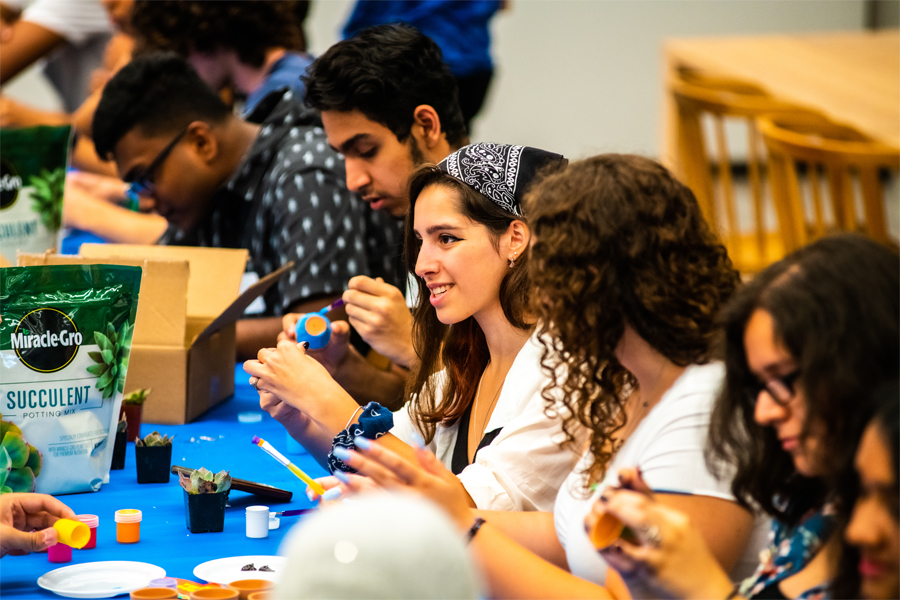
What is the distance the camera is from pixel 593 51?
7.08m

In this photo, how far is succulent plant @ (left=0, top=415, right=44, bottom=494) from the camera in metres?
1.44

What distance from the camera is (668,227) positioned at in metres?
1.17

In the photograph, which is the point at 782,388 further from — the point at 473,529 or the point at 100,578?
the point at 100,578

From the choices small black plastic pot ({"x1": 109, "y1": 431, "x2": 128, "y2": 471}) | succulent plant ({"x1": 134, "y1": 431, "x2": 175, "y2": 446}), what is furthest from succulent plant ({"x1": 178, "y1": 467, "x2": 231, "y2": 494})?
small black plastic pot ({"x1": 109, "y1": 431, "x2": 128, "y2": 471})

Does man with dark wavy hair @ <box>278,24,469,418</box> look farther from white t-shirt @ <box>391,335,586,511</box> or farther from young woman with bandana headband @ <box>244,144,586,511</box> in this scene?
white t-shirt @ <box>391,335,586,511</box>

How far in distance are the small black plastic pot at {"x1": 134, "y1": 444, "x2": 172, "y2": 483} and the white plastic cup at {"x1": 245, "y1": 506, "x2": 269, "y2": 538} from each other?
33 centimetres

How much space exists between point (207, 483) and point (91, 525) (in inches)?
6.6

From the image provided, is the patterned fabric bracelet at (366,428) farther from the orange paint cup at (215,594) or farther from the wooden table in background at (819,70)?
the wooden table in background at (819,70)

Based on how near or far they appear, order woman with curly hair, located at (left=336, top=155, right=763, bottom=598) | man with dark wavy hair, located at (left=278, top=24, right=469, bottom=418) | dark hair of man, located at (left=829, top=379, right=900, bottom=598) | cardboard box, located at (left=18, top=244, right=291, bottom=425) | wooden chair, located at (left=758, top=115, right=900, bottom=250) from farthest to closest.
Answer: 1. wooden chair, located at (left=758, top=115, right=900, bottom=250)
2. man with dark wavy hair, located at (left=278, top=24, right=469, bottom=418)
3. cardboard box, located at (left=18, top=244, right=291, bottom=425)
4. woman with curly hair, located at (left=336, top=155, right=763, bottom=598)
5. dark hair of man, located at (left=829, top=379, right=900, bottom=598)

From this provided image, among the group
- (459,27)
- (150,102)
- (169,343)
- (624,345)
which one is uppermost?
(459,27)

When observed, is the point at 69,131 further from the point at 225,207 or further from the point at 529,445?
the point at 529,445

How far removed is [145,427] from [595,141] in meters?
5.64

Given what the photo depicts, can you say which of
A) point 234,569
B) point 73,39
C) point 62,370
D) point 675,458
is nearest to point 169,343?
point 62,370

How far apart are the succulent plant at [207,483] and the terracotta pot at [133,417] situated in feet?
1.55
